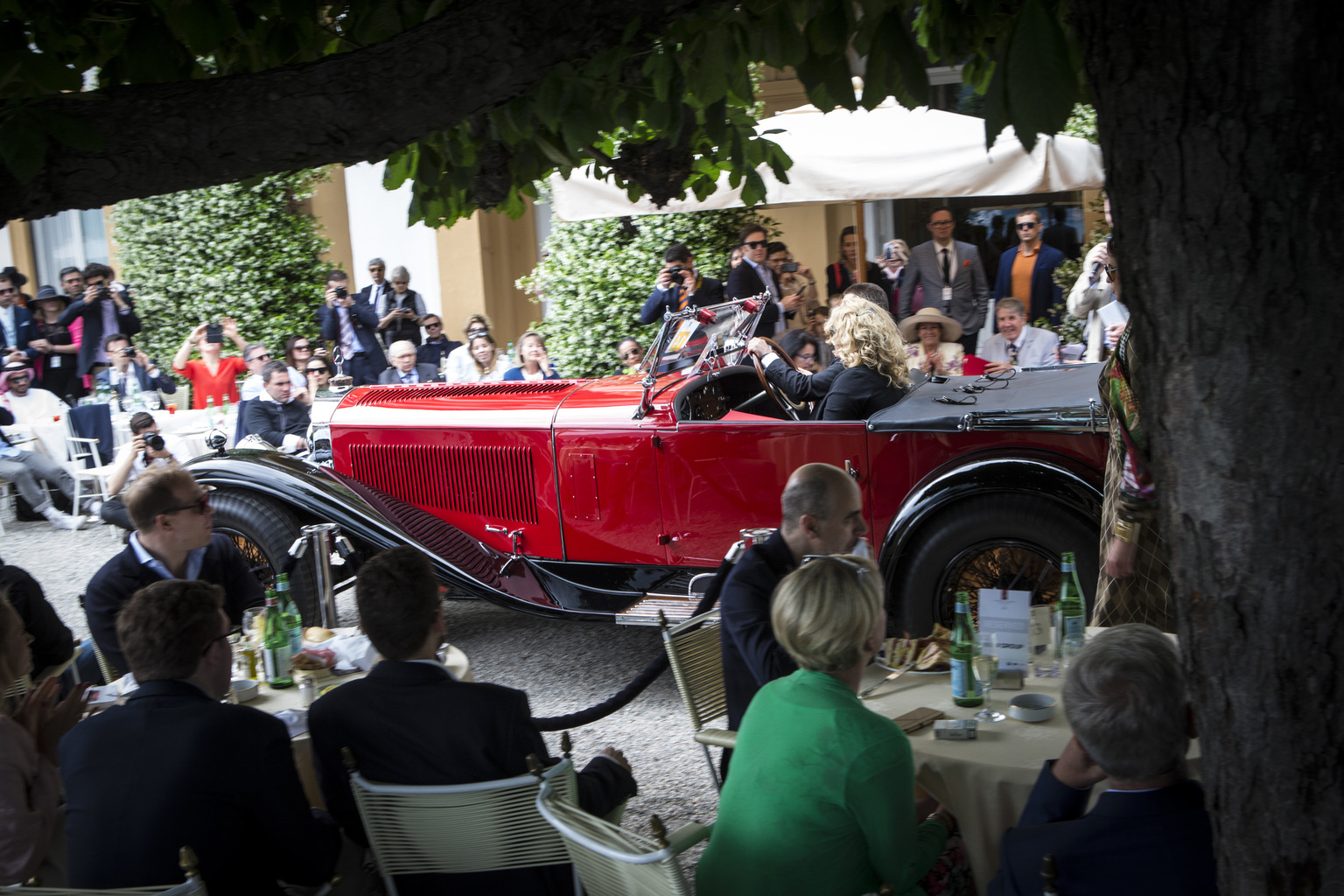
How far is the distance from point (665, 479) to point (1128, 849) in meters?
3.70

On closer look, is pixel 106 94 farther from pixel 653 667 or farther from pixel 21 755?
pixel 653 667

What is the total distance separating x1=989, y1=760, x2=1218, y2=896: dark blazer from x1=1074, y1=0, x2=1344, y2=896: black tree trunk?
44cm

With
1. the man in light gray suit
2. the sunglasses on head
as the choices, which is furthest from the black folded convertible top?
the man in light gray suit

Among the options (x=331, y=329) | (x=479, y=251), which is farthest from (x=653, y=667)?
(x=479, y=251)

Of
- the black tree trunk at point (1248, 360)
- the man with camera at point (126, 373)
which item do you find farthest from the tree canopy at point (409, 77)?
the man with camera at point (126, 373)

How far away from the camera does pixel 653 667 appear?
4.30 metres

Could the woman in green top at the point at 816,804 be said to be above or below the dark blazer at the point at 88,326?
below

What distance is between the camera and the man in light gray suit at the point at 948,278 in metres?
9.19

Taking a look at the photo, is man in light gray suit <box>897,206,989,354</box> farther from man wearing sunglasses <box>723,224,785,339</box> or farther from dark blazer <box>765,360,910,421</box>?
dark blazer <box>765,360,910,421</box>

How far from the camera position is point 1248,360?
4.40ft

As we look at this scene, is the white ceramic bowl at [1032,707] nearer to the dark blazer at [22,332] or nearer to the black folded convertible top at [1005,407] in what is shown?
the black folded convertible top at [1005,407]

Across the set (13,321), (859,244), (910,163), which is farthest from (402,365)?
(13,321)

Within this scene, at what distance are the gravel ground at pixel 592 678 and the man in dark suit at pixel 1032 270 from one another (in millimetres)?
4738

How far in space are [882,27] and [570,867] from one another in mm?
1975
